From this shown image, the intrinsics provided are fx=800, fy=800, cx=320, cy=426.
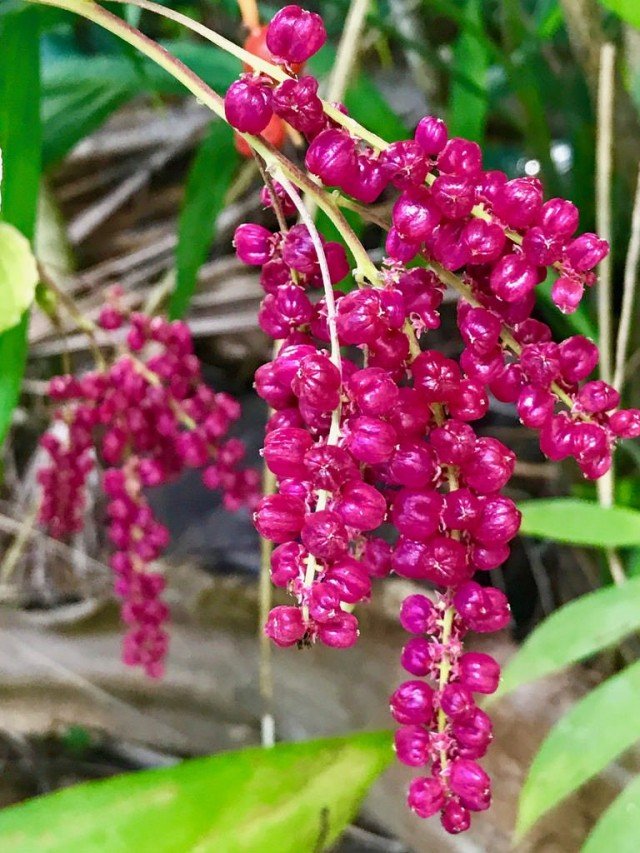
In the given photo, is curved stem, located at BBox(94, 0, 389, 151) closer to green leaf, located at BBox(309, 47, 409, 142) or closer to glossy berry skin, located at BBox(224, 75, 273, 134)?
glossy berry skin, located at BBox(224, 75, 273, 134)

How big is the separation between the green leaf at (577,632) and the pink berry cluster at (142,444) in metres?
0.26

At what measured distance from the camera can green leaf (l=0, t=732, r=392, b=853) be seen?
0.45 metres

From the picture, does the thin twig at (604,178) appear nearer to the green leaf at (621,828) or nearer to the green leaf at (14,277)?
the green leaf at (621,828)

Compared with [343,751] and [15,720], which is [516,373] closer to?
[343,751]

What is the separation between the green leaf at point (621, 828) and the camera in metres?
0.51

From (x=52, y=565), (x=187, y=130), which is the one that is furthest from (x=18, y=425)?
(x=187, y=130)

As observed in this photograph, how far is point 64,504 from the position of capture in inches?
30.0

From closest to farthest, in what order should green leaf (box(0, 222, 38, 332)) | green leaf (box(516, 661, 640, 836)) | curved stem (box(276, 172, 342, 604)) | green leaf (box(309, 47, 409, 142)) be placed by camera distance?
1. curved stem (box(276, 172, 342, 604))
2. green leaf (box(0, 222, 38, 332))
3. green leaf (box(516, 661, 640, 836))
4. green leaf (box(309, 47, 409, 142))

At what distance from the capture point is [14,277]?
17.1 inches

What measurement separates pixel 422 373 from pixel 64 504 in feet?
1.73

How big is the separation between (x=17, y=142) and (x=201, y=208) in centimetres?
30

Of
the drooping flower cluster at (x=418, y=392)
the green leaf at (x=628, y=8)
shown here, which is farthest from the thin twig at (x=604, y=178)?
the drooping flower cluster at (x=418, y=392)

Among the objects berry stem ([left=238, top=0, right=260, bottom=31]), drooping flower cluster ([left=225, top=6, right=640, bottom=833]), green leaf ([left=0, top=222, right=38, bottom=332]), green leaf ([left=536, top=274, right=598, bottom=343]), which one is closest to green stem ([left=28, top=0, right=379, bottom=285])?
drooping flower cluster ([left=225, top=6, right=640, bottom=833])

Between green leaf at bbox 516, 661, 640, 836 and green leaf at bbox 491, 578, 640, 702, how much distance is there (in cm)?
3
